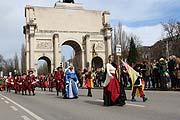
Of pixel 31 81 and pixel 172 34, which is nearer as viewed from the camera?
pixel 31 81

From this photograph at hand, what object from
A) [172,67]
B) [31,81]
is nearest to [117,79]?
[172,67]

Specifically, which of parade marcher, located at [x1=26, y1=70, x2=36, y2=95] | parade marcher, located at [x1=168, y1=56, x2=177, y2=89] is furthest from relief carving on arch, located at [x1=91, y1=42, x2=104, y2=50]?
parade marcher, located at [x1=168, y1=56, x2=177, y2=89]

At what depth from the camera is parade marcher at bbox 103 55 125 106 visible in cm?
1448

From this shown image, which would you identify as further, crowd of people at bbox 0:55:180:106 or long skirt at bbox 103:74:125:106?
crowd of people at bbox 0:55:180:106

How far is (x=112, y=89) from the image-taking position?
47.9 ft

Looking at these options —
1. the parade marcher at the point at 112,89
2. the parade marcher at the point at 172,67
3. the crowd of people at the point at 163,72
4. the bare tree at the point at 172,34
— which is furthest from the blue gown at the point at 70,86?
the bare tree at the point at 172,34

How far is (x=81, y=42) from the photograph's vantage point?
234 ft

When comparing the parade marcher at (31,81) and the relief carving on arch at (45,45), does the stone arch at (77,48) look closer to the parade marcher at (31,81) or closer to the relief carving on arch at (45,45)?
the relief carving on arch at (45,45)

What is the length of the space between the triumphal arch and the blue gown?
47135mm

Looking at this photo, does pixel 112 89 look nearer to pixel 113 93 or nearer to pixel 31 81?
pixel 113 93

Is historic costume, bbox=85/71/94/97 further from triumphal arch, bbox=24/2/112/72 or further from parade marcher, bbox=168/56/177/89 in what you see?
triumphal arch, bbox=24/2/112/72

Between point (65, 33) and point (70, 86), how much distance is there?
5113 cm

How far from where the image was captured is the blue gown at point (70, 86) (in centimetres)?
2033

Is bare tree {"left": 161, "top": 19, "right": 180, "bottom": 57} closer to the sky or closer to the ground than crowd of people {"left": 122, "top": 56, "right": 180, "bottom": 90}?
closer to the sky
